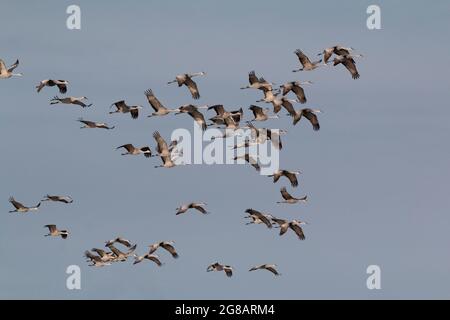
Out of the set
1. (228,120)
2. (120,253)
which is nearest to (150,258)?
(120,253)

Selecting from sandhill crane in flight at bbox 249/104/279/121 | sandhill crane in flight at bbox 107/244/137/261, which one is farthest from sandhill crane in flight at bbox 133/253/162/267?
sandhill crane in flight at bbox 249/104/279/121

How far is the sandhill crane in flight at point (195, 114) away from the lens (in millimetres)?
122713

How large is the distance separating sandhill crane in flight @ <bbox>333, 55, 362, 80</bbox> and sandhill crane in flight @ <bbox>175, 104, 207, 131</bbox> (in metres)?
8.66

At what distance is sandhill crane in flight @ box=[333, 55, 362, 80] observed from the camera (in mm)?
122750

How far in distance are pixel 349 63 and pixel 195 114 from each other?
9683 millimetres

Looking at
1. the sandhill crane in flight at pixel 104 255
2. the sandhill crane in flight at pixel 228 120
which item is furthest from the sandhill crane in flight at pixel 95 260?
the sandhill crane in flight at pixel 228 120

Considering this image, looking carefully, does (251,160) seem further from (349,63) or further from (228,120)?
(349,63)

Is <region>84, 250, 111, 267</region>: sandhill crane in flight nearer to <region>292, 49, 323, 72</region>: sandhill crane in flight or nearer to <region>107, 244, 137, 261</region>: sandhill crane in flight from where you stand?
<region>107, 244, 137, 261</region>: sandhill crane in flight

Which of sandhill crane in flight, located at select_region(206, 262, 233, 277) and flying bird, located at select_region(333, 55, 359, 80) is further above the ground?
flying bird, located at select_region(333, 55, 359, 80)

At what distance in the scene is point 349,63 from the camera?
12331cm
